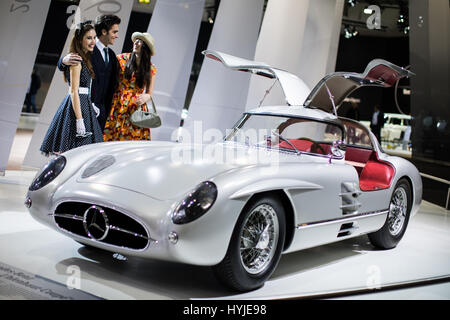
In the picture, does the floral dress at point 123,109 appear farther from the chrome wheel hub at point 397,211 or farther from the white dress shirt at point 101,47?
the chrome wheel hub at point 397,211

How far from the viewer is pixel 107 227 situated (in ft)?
9.86

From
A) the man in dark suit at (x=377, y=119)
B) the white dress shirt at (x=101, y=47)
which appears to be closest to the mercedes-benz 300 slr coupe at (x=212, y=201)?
the white dress shirt at (x=101, y=47)

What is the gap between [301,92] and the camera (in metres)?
5.27

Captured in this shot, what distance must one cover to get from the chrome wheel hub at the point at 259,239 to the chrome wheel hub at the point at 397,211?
2.06 metres

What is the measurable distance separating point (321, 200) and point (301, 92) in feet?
6.13

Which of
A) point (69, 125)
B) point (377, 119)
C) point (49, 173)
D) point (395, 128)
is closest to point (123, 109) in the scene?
point (69, 125)

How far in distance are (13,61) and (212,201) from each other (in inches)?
191

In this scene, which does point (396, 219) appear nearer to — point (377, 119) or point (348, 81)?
point (348, 81)

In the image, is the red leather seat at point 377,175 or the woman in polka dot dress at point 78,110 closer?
the woman in polka dot dress at point 78,110

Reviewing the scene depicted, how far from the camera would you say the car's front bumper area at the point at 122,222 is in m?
2.83

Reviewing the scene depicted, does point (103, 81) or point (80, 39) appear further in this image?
point (103, 81)

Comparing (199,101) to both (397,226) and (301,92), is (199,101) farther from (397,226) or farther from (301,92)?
(397,226)

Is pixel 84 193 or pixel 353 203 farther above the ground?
pixel 353 203
